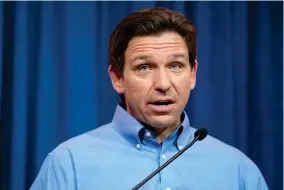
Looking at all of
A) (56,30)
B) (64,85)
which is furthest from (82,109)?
(56,30)

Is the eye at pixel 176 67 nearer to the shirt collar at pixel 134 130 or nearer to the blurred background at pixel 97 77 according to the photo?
the shirt collar at pixel 134 130

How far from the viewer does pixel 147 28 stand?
120cm

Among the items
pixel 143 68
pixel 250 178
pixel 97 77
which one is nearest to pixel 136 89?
pixel 143 68

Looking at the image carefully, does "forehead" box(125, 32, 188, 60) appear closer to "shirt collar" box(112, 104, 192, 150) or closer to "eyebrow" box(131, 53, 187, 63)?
"eyebrow" box(131, 53, 187, 63)

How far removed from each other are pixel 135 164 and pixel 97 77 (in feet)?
2.20

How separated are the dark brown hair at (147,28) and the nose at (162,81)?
0.34 ft

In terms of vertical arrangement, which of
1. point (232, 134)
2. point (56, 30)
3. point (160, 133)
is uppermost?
point (56, 30)

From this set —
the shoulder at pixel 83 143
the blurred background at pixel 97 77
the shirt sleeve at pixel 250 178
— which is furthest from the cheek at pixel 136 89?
the blurred background at pixel 97 77

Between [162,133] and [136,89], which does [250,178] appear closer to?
[162,133]

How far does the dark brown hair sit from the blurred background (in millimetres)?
557

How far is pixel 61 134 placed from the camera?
5.86 feet

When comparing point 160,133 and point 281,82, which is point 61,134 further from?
point 281,82

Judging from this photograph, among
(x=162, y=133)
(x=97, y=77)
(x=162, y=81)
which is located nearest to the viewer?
(x=162, y=81)

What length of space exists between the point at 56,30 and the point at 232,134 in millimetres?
707
